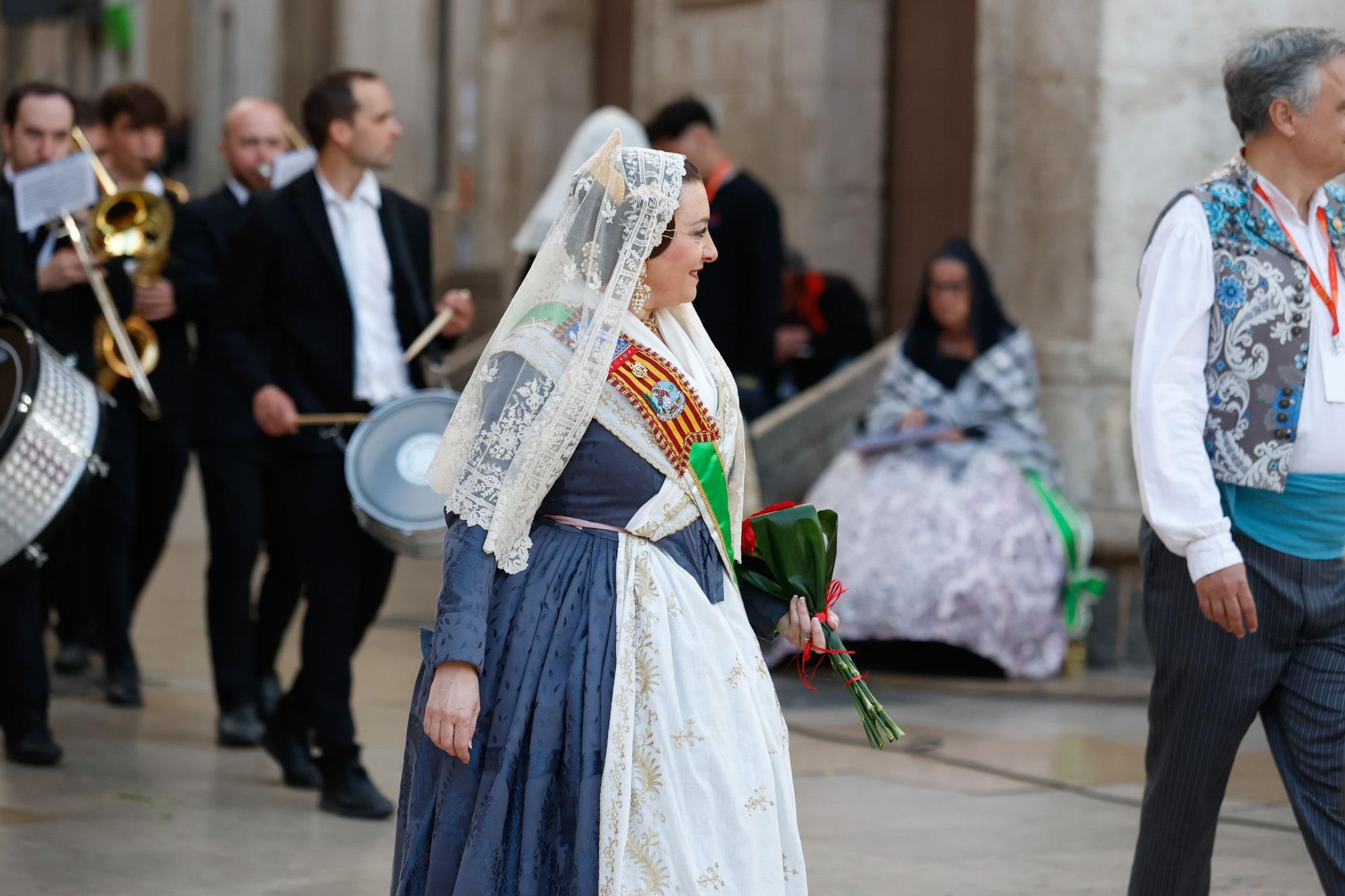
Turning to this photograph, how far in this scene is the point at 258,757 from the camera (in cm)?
671

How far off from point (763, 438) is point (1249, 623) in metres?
5.30

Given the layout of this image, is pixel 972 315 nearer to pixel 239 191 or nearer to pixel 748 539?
pixel 239 191

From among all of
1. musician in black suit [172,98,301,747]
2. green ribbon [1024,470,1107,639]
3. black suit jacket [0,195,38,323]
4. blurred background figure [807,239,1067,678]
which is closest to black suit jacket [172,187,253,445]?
musician in black suit [172,98,301,747]

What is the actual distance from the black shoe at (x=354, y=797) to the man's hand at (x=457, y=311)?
4.25ft

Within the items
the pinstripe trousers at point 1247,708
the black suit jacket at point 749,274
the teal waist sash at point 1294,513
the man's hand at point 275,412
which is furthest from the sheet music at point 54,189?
the teal waist sash at point 1294,513

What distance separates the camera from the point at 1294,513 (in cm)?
412

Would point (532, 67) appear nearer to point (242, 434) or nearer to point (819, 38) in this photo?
point (819, 38)

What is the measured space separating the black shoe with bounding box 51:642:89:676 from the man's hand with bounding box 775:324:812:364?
3561mm

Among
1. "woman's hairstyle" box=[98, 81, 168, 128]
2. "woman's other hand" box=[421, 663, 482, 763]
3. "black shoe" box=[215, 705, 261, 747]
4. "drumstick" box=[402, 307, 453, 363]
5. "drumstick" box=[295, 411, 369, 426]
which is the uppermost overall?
"woman's hairstyle" box=[98, 81, 168, 128]

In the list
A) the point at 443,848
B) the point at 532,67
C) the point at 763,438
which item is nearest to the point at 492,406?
the point at 443,848

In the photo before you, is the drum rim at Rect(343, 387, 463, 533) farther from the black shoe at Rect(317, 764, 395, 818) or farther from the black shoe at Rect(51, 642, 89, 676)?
the black shoe at Rect(51, 642, 89, 676)

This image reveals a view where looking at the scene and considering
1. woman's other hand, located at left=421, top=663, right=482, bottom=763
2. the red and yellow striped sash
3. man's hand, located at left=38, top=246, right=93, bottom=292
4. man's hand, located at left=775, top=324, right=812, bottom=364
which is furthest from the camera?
man's hand, located at left=775, top=324, right=812, bottom=364

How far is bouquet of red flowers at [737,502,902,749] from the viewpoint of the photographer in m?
3.89

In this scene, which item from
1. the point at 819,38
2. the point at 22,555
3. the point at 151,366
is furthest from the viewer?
the point at 819,38
